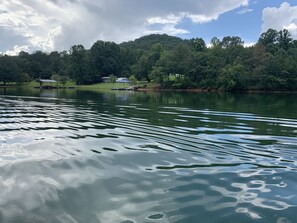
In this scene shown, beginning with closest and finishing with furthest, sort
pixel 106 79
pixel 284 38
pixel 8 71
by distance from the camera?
1. pixel 8 71
2. pixel 106 79
3. pixel 284 38

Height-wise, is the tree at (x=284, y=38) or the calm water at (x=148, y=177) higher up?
the tree at (x=284, y=38)

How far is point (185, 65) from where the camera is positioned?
97625mm

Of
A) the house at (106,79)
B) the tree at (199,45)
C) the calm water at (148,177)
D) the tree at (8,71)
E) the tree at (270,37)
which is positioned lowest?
the calm water at (148,177)

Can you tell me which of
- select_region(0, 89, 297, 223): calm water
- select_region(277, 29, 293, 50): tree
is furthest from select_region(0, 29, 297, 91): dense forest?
select_region(0, 89, 297, 223): calm water

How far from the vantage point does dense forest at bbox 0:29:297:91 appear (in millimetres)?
86250

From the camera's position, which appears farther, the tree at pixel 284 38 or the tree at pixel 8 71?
the tree at pixel 284 38

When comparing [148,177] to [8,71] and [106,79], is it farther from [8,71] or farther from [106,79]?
[8,71]

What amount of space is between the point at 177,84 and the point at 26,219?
8970cm

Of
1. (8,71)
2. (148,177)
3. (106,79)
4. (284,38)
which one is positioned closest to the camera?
(148,177)

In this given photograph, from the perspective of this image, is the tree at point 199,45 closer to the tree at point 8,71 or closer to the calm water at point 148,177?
the tree at point 8,71

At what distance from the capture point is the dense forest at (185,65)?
8625 centimetres

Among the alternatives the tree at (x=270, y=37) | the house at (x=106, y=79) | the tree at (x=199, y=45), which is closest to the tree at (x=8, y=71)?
the house at (x=106, y=79)

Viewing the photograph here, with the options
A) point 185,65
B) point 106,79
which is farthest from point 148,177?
point 106,79

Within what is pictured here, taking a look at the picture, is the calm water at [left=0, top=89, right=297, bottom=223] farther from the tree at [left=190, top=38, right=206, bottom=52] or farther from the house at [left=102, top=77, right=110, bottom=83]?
the house at [left=102, top=77, right=110, bottom=83]
